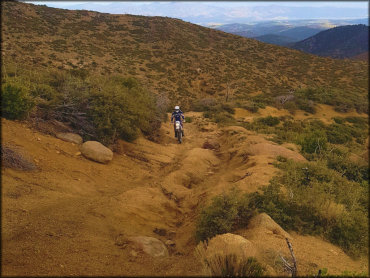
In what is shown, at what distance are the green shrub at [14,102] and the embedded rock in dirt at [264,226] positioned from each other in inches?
277

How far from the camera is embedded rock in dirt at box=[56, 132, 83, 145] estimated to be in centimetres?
790

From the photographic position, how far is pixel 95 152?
303 inches

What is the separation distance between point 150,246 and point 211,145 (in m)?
8.13

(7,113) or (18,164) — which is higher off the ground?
(7,113)

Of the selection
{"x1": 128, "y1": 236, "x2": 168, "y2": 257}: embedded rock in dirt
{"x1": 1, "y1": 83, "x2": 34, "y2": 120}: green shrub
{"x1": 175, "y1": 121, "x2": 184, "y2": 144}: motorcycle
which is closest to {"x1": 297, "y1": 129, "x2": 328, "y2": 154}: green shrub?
{"x1": 175, "y1": 121, "x2": 184, "y2": 144}: motorcycle

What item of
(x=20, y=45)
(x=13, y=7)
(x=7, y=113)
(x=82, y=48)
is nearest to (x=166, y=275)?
(x=7, y=113)

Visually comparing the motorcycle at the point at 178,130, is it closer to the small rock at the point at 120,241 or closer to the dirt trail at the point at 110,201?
the dirt trail at the point at 110,201

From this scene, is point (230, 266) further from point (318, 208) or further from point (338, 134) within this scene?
point (338, 134)

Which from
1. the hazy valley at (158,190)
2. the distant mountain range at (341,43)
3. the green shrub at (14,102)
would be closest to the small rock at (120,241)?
the hazy valley at (158,190)

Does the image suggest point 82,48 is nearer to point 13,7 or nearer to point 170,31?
point 13,7

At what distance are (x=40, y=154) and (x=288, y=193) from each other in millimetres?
6393

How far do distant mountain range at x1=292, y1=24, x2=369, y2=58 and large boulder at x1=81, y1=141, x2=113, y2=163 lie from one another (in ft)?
310

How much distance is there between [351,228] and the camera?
4.93 metres

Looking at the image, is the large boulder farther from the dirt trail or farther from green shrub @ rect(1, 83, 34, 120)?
green shrub @ rect(1, 83, 34, 120)
